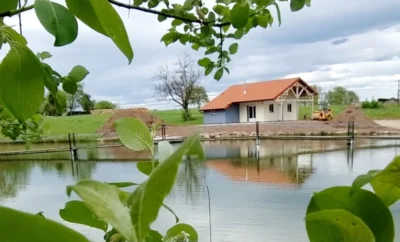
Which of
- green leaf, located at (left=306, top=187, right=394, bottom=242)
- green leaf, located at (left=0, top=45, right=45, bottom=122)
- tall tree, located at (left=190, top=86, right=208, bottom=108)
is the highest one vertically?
tall tree, located at (left=190, top=86, right=208, bottom=108)

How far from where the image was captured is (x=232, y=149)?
9.09m

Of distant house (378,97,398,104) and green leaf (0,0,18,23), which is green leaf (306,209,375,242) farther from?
distant house (378,97,398,104)

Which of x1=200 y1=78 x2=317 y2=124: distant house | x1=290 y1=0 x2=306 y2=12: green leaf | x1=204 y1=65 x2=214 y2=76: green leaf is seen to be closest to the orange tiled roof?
x1=200 y1=78 x2=317 y2=124: distant house

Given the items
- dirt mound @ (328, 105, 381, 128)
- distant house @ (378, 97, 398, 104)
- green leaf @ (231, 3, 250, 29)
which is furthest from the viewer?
distant house @ (378, 97, 398, 104)

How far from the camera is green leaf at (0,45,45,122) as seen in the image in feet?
0.52

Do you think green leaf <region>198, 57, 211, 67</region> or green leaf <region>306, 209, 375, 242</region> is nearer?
green leaf <region>306, 209, 375, 242</region>

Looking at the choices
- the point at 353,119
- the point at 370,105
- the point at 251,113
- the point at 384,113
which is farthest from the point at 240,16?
the point at 370,105

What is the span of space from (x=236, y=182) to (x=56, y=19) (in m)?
4.92

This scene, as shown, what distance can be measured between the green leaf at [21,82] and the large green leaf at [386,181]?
14 centimetres

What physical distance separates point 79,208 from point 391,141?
33.8ft

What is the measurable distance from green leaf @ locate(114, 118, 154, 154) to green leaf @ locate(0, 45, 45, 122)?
40 millimetres

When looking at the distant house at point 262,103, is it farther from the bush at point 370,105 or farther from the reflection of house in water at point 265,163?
the reflection of house in water at point 265,163

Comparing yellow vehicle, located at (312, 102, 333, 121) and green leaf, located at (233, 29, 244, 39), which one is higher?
green leaf, located at (233, 29, 244, 39)

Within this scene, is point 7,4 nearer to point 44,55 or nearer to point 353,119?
point 44,55
